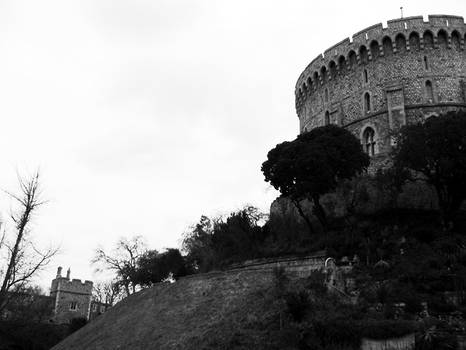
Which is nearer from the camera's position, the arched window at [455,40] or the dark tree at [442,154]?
the dark tree at [442,154]

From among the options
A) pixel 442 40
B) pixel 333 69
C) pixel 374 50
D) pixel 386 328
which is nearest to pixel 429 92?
pixel 442 40

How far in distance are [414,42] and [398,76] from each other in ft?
9.23

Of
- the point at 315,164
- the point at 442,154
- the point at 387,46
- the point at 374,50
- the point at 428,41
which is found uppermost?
the point at 428,41

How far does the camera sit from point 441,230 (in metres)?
24.0

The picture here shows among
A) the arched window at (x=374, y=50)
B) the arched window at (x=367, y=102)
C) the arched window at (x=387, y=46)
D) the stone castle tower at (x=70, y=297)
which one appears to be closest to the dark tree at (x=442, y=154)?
the arched window at (x=367, y=102)

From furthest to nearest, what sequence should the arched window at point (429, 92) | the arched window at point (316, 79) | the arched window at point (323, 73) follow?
the arched window at point (316, 79) < the arched window at point (323, 73) < the arched window at point (429, 92)

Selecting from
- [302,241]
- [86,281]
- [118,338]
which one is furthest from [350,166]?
[86,281]

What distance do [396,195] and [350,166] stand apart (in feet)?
11.0

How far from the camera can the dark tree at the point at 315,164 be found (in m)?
26.8

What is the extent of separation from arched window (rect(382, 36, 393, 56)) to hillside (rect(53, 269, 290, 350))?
2343 cm

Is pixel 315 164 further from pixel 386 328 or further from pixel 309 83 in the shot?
pixel 309 83

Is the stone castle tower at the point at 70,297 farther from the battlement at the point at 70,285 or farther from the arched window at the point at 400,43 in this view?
the arched window at the point at 400,43

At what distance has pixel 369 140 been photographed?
118ft

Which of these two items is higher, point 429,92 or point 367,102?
point 429,92
